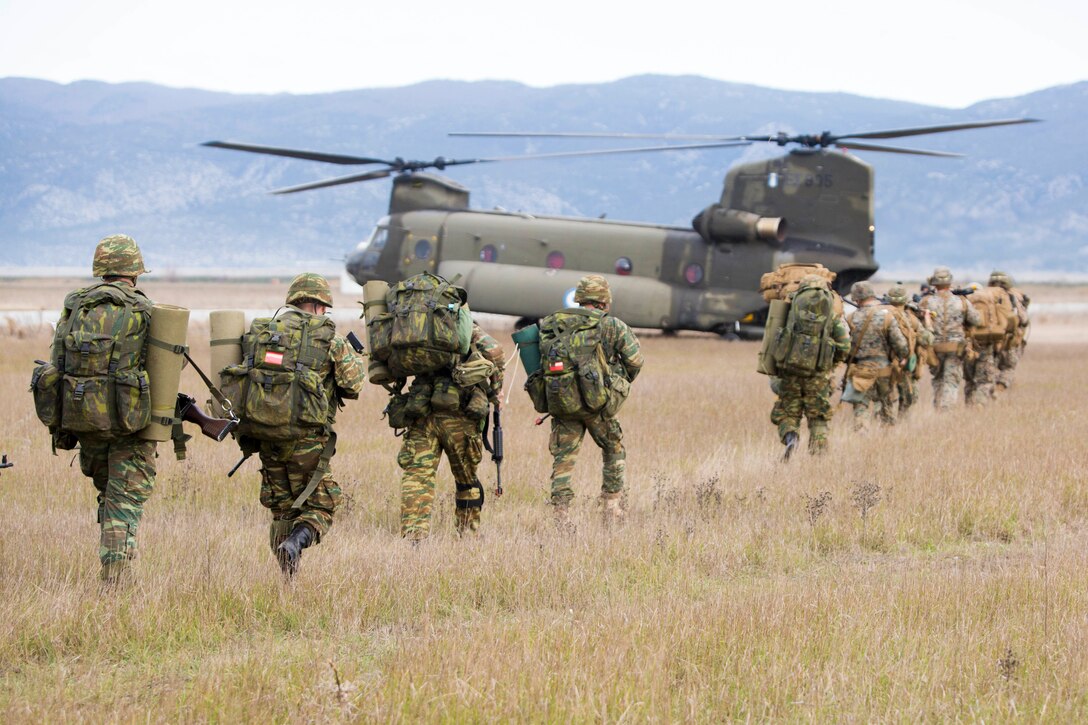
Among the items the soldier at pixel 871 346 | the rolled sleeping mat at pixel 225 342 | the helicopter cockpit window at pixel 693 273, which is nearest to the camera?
the rolled sleeping mat at pixel 225 342

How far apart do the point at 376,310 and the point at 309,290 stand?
98 cm

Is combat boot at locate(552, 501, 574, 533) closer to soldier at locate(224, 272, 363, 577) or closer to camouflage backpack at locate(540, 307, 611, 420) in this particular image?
camouflage backpack at locate(540, 307, 611, 420)

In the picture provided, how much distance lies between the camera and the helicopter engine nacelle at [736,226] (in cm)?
2394

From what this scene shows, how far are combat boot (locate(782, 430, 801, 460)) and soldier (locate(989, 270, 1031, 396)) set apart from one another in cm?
661

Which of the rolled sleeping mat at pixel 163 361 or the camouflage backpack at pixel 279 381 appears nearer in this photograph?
the rolled sleeping mat at pixel 163 361

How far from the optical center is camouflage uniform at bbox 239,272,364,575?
6445 millimetres

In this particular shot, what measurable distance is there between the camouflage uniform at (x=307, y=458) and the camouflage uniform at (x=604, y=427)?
7.14 ft

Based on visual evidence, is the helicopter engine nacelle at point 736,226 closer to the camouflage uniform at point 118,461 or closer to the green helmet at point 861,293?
the green helmet at point 861,293

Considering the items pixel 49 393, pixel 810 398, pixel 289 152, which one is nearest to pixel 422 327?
pixel 49 393

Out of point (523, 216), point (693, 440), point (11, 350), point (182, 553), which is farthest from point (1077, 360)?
point (182, 553)

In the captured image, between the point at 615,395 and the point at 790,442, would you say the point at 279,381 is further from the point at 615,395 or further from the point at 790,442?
the point at 790,442

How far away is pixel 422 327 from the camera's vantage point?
23.5 feet

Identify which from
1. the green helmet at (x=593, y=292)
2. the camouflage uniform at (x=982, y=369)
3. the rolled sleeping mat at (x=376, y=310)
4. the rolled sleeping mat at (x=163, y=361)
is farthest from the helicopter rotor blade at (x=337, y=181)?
the rolled sleeping mat at (x=163, y=361)

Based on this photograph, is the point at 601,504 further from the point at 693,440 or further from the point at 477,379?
the point at 693,440
